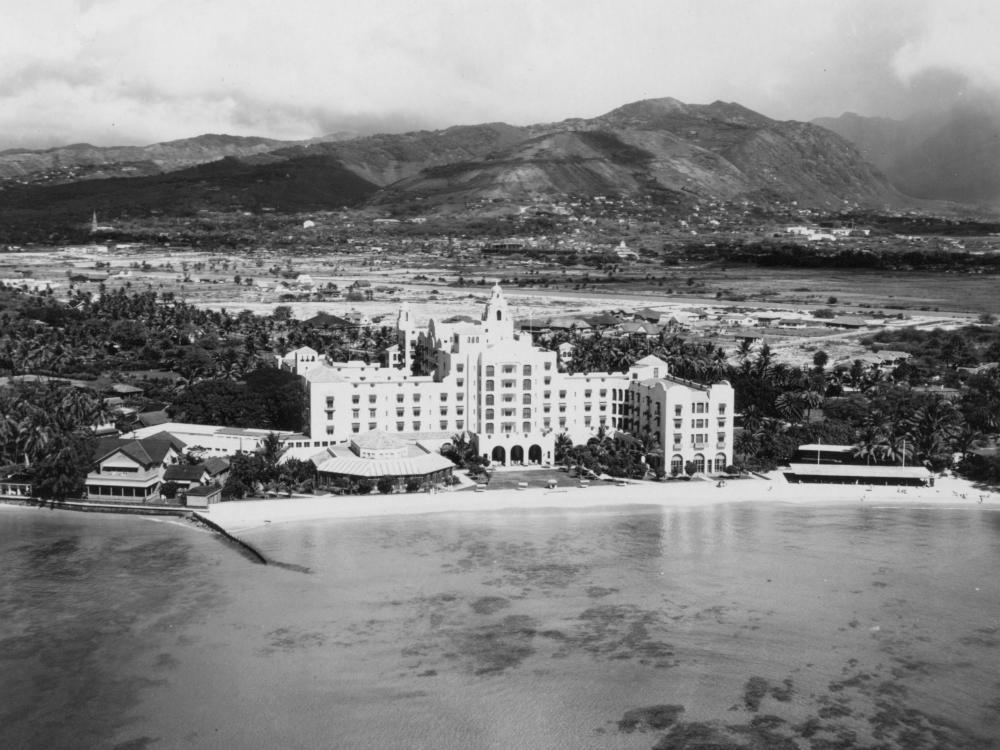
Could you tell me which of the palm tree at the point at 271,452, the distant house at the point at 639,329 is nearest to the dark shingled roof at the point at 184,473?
the palm tree at the point at 271,452

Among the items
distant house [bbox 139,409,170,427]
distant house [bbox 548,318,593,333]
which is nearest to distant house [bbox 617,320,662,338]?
distant house [bbox 548,318,593,333]

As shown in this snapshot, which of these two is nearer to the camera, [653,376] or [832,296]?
[653,376]

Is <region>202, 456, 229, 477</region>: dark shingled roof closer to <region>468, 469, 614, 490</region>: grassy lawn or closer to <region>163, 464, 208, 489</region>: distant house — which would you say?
<region>163, 464, 208, 489</region>: distant house

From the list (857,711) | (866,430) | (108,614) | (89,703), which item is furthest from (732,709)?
(866,430)

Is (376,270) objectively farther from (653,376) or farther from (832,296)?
(653,376)

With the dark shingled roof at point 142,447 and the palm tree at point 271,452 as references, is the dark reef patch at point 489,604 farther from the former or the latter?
the dark shingled roof at point 142,447
